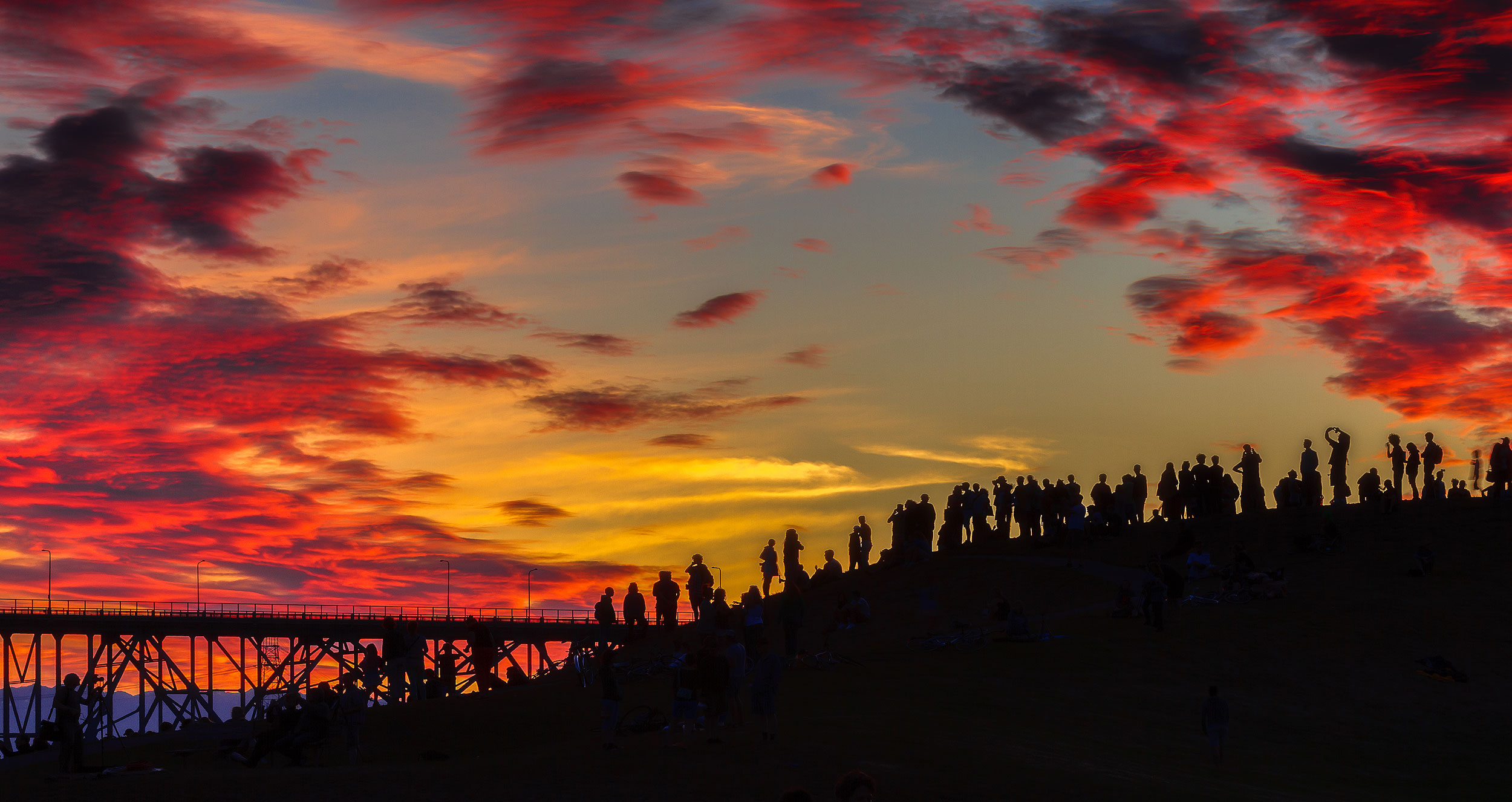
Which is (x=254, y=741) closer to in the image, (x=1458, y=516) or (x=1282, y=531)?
(x=1282, y=531)

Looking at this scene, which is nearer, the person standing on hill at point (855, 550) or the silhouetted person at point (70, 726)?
the silhouetted person at point (70, 726)

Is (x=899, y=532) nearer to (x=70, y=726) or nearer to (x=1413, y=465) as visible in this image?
(x=1413, y=465)

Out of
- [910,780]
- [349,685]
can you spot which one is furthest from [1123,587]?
[349,685]

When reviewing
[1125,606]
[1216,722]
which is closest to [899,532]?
[1125,606]

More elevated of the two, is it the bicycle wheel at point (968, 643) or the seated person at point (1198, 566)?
the seated person at point (1198, 566)

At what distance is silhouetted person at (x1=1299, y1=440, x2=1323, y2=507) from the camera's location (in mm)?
41781

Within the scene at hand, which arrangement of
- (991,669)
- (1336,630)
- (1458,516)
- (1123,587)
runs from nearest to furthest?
1. (991,669)
2. (1336,630)
3. (1123,587)
4. (1458,516)

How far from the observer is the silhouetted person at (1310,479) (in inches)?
1645

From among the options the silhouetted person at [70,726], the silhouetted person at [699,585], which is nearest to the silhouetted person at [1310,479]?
the silhouetted person at [699,585]

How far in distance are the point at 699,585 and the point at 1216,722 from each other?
20.0 m

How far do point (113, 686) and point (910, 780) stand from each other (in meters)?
68.0

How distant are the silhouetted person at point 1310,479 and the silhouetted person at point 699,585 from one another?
754 inches

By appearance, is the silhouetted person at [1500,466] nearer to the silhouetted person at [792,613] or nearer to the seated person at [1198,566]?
the seated person at [1198,566]

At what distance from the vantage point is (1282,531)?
40.5m
